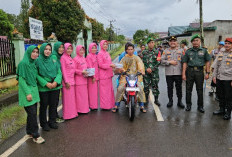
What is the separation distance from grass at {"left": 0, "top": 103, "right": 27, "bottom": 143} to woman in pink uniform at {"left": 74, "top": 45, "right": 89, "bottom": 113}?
1.43 meters

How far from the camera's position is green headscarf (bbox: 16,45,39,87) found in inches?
133

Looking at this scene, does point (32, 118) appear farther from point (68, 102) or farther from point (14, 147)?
point (68, 102)

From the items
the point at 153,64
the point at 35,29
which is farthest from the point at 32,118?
the point at 35,29

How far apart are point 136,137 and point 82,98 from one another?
1.95m

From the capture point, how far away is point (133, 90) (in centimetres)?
453

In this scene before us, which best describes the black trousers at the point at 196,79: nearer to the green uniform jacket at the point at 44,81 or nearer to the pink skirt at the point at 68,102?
the pink skirt at the point at 68,102

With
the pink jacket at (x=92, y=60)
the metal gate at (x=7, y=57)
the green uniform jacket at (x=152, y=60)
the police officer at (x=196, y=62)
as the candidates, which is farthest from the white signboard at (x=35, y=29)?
the police officer at (x=196, y=62)

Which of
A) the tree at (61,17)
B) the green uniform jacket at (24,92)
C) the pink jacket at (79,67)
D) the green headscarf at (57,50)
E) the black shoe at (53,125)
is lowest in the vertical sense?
the black shoe at (53,125)

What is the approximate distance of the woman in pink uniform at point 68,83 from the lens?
14.8 feet

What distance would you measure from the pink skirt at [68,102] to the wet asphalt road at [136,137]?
19 centimetres

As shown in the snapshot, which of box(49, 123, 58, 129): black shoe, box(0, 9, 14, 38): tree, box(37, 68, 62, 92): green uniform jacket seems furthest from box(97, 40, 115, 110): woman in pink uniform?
box(0, 9, 14, 38): tree

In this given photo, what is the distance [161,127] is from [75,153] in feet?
6.53

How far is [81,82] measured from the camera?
498 cm

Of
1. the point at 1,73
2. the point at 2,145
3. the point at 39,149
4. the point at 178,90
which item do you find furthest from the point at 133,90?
the point at 1,73
